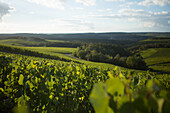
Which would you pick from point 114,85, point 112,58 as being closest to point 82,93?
point 114,85

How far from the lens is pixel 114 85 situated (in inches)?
33.3

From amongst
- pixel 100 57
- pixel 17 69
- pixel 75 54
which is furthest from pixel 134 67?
pixel 17 69

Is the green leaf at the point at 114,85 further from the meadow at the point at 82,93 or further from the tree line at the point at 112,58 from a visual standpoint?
the tree line at the point at 112,58

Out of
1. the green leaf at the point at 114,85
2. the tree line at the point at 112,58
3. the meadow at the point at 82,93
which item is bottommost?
the tree line at the point at 112,58

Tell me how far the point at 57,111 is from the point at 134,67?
78.8 meters

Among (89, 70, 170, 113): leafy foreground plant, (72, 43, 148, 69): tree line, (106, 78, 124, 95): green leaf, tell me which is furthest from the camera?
(72, 43, 148, 69): tree line

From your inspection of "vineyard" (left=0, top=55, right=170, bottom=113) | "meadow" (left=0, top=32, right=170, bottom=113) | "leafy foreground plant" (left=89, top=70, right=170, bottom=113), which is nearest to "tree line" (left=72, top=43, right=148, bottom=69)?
"meadow" (left=0, top=32, right=170, bottom=113)

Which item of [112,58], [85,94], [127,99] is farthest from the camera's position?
[112,58]

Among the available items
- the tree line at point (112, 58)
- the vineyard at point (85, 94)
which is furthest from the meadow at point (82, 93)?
the tree line at point (112, 58)

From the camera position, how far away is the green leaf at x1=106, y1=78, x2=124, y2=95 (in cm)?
81

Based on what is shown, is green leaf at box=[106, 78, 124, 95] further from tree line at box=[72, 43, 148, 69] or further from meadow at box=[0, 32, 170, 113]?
tree line at box=[72, 43, 148, 69]

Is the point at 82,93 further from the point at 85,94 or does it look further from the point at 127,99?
the point at 127,99

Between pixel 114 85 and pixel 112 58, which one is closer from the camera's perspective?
pixel 114 85

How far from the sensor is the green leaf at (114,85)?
0.81 m
